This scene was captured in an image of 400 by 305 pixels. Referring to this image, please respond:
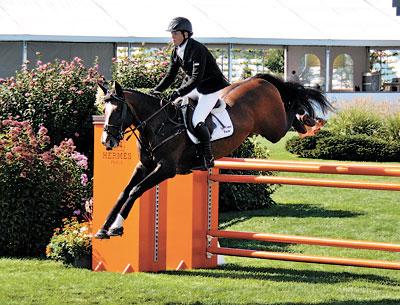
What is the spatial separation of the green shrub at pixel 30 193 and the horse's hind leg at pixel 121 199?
8.70ft

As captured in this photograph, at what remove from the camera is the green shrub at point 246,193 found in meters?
15.7

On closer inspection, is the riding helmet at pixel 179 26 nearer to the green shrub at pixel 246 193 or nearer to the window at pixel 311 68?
the green shrub at pixel 246 193

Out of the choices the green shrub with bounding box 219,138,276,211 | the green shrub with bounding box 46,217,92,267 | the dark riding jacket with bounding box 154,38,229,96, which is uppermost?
the dark riding jacket with bounding box 154,38,229,96

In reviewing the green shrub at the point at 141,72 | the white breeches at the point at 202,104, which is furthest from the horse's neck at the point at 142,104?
the green shrub at the point at 141,72

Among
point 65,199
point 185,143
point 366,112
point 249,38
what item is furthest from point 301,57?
point 185,143

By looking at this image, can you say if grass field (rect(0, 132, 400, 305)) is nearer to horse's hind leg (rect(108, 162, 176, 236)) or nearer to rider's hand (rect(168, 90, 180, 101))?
horse's hind leg (rect(108, 162, 176, 236))

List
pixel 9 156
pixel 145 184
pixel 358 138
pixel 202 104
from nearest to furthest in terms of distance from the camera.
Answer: pixel 145 184
pixel 202 104
pixel 9 156
pixel 358 138

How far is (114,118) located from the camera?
29.5ft

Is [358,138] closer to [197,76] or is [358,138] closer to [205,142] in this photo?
[205,142]

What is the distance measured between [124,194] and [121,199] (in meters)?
0.06

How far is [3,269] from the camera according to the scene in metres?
11.2

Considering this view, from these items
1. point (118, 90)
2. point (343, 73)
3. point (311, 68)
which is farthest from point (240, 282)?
point (343, 73)

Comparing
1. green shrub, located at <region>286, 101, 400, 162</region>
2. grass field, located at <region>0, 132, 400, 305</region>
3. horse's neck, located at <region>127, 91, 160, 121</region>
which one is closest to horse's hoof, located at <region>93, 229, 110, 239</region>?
grass field, located at <region>0, 132, 400, 305</region>

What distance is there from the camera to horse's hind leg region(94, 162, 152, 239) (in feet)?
30.1
